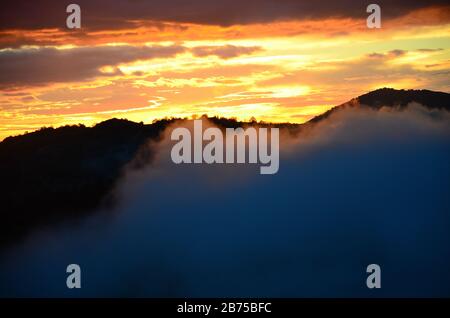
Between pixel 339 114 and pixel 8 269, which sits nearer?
pixel 8 269

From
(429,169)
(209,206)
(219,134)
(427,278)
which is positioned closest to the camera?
(427,278)

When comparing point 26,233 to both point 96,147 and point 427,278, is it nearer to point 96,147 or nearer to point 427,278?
point 96,147

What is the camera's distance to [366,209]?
116 m

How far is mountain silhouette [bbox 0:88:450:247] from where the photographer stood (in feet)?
368

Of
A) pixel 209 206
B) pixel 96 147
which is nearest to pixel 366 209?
pixel 209 206

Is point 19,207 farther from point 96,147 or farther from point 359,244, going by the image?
point 359,244

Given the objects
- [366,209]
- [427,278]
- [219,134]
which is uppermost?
[219,134]

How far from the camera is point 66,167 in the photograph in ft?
373

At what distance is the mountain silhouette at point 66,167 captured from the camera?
112 metres

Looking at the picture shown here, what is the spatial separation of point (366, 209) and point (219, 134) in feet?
97.5

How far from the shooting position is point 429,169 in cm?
10994

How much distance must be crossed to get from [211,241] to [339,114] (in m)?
35.8

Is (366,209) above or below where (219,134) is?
below

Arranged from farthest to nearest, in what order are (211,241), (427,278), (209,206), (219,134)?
(209,206) → (211,241) → (219,134) → (427,278)
